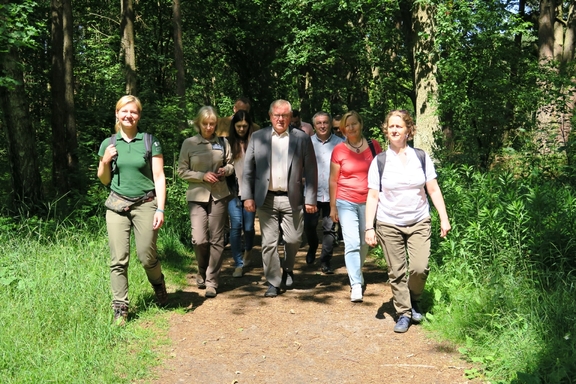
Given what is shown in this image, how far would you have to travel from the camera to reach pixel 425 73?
11969 millimetres

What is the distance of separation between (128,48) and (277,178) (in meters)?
11.6

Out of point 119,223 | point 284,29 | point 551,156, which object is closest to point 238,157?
point 119,223

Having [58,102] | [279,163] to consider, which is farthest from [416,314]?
[58,102]

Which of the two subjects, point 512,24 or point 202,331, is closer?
point 202,331

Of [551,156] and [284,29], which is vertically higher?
[284,29]

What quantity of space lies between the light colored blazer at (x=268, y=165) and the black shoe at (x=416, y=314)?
5.58 feet

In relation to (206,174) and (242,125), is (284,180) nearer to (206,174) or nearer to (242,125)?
(206,174)

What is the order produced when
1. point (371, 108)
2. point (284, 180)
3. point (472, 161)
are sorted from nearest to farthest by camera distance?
point (284, 180) → point (472, 161) → point (371, 108)

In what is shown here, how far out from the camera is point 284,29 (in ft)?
64.2

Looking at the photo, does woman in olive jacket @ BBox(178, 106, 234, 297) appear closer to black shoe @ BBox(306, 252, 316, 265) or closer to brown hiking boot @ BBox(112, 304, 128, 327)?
brown hiking boot @ BBox(112, 304, 128, 327)

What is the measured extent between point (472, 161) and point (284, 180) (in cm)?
413

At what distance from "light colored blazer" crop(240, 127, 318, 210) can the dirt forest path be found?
3.90 feet

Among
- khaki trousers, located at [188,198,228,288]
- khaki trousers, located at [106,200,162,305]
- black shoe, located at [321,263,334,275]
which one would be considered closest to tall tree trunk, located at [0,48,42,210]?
khaki trousers, located at [188,198,228,288]

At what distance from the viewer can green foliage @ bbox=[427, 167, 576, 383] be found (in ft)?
13.7
